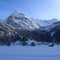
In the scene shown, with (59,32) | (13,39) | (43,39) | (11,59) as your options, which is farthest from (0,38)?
(11,59)

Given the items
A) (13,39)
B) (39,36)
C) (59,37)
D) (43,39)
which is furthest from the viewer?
(39,36)

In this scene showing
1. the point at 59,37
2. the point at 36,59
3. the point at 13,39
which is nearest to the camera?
the point at 36,59

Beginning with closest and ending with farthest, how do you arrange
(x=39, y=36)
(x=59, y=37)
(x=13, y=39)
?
(x=13, y=39) < (x=59, y=37) < (x=39, y=36)

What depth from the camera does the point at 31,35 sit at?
19662 cm

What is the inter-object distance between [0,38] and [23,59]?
119042 mm

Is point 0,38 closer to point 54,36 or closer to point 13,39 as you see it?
point 13,39

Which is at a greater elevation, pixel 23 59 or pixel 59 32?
pixel 59 32

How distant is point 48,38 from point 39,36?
16.8 metres

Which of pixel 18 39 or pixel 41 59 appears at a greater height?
pixel 18 39

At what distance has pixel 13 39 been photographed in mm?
145000

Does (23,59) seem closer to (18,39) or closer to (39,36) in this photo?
(18,39)

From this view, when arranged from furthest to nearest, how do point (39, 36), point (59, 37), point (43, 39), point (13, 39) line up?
point (39, 36)
point (43, 39)
point (59, 37)
point (13, 39)

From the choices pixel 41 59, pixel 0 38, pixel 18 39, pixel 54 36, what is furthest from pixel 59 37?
pixel 41 59

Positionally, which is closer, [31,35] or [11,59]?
[11,59]
